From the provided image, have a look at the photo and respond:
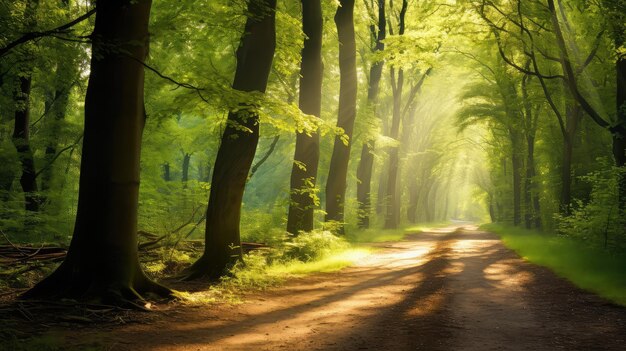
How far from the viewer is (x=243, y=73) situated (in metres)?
10.3

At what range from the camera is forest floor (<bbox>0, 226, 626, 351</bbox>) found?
5445mm

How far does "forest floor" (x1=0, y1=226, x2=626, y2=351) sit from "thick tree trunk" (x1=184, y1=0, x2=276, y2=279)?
1.54 m

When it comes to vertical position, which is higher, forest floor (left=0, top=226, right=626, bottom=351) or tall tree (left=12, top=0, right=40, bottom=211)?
tall tree (left=12, top=0, right=40, bottom=211)

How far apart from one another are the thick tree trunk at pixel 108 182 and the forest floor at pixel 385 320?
0.99 m

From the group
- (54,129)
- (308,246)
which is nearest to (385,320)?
(308,246)

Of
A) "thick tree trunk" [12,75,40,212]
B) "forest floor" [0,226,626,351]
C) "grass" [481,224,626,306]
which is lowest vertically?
"forest floor" [0,226,626,351]

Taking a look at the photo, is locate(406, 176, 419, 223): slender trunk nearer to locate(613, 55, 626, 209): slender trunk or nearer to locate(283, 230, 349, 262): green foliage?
locate(613, 55, 626, 209): slender trunk

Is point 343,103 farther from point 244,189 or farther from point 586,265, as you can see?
point 586,265

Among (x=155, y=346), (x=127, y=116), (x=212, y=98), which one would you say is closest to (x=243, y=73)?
(x=212, y=98)

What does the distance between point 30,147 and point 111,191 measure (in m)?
12.6

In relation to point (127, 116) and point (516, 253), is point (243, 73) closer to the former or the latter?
point (127, 116)

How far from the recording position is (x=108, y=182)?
6918 mm

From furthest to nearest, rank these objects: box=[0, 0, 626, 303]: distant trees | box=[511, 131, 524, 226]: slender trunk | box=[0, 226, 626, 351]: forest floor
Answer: box=[511, 131, 524, 226]: slender trunk → box=[0, 0, 626, 303]: distant trees → box=[0, 226, 626, 351]: forest floor

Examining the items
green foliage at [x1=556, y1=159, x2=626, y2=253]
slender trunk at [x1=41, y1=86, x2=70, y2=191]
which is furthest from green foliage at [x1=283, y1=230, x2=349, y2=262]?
slender trunk at [x1=41, y1=86, x2=70, y2=191]
